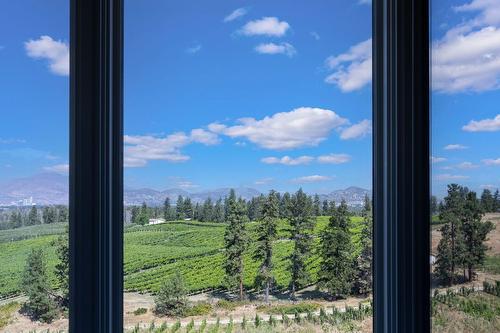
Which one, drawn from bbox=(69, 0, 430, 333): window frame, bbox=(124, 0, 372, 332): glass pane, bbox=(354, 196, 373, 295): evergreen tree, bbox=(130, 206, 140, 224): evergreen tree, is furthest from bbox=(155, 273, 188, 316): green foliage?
bbox=(354, 196, 373, 295): evergreen tree

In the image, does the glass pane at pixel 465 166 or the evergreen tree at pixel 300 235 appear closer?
the glass pane at pixel 465 166

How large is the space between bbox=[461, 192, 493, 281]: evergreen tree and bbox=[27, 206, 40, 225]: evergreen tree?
136 centimetres

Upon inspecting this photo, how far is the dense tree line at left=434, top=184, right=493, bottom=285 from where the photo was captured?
52.0 inches

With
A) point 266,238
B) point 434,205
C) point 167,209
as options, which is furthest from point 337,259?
point 167,209

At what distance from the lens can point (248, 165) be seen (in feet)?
4.56

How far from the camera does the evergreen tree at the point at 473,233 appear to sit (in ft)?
4.32

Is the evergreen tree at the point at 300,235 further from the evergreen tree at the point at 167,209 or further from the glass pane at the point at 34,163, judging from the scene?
the glass pane at the point at 34,163

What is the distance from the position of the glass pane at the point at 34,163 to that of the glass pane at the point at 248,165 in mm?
202

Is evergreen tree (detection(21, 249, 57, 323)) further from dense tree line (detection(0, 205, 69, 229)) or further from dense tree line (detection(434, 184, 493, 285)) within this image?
dense tree line (detection(434, 184, 493, 285))

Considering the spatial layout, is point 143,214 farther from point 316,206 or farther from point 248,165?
point 316,206

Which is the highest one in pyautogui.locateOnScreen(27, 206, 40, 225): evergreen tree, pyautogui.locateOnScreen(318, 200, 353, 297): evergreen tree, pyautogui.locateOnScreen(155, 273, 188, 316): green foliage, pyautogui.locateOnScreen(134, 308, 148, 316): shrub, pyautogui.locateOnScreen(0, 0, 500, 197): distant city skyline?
pyautogui.locateOnScreen(0, 0, 500, 197): distant city skyline

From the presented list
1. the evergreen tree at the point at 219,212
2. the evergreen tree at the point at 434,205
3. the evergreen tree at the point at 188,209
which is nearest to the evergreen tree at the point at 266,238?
the evergreen tree at the point at 219,212

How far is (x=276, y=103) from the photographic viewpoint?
1.40m

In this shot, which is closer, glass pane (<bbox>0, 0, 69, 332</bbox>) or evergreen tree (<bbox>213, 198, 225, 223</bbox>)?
glass pane (<bbox>0, 0, 69, 332</bbox>)
